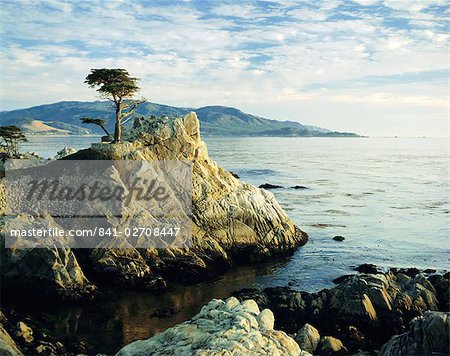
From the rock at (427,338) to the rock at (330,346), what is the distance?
4.15m

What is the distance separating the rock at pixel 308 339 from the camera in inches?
797

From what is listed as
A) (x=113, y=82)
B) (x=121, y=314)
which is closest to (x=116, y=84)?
(x=113, y=82)

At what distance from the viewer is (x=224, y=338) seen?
39.0 ft

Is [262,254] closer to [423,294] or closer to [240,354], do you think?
[423,294]

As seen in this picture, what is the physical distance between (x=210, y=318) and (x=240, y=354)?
287 centimetres

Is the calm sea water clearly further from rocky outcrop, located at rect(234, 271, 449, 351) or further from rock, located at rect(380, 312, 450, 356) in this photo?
rock, located at rect(380, 312, 450, 356)

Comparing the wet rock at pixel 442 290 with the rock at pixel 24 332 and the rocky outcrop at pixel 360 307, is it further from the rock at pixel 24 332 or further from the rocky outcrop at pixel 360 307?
the rock at pixel 24 332

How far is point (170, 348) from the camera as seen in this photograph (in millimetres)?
12250

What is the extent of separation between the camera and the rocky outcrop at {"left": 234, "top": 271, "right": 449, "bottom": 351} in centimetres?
2327

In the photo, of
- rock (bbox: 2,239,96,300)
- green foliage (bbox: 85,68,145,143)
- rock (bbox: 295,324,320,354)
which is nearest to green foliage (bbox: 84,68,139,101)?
green foliage (bbox: 85,68,145,143)

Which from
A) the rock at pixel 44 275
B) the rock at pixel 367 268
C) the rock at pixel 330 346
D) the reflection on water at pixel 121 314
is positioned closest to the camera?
the rock at pixel 330 346

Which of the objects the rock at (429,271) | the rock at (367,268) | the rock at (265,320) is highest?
the rock at (265,320)

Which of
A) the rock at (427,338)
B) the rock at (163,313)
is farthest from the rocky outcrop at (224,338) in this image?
the rock at (163,313)

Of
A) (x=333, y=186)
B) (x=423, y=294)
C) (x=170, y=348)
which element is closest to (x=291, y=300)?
(x=423, y=294)
